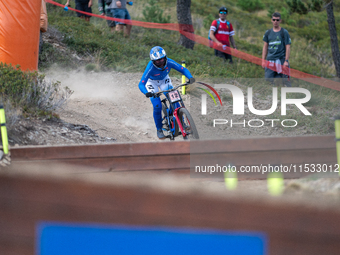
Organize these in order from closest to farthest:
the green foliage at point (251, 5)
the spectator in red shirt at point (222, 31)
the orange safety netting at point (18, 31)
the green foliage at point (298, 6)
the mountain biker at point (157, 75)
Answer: the mountain biker at point (157, 75) → the orange safety netting at point (18, 31) → the spectator in red shirt at point (222, 31) → the green foliage at point (298, 6) → the green foliage at point (251, 5)

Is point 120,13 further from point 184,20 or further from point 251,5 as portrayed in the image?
point 251,5

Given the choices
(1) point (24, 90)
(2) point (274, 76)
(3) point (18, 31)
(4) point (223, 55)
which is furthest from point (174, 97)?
(4) point (223, 55)

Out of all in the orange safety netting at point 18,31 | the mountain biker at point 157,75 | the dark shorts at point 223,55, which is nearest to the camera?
the mountain biker at point 157,75

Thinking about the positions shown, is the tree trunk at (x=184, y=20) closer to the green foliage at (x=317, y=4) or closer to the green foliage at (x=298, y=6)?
the green foliage at (x=298, y=6)

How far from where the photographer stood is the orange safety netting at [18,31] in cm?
693

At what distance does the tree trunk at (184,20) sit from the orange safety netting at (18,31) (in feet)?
29.6

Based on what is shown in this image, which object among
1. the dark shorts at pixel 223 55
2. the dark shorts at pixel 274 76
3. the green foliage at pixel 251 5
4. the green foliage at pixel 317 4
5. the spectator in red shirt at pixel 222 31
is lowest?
the dark shorts at pixel 274 76

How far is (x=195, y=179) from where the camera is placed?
3918mm

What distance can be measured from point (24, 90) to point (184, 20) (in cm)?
1061

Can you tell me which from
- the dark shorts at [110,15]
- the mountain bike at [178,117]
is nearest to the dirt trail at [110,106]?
the mountain bike at [178,117]

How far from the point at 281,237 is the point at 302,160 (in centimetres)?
190

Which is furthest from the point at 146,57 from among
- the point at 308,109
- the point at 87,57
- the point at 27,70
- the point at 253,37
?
the point at 253,37

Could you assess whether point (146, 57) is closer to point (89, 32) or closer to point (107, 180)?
point (89, 32)

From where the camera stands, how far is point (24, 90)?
245 inches
